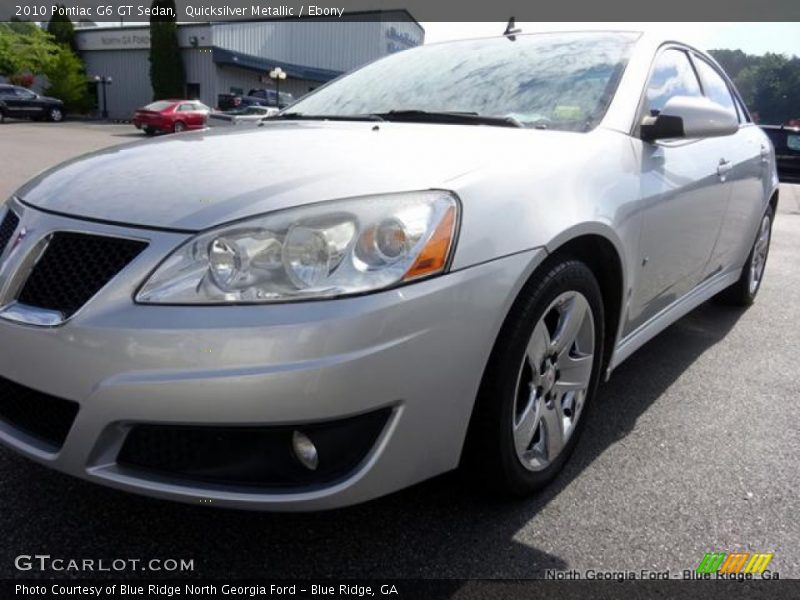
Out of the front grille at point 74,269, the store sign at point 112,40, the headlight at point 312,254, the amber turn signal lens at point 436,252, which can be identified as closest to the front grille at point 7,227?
the front grille at point 74,269

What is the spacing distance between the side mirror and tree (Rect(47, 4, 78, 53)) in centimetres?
4730

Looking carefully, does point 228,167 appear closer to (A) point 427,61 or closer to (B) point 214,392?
(B) point 214,392

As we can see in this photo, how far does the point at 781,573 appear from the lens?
1866mm

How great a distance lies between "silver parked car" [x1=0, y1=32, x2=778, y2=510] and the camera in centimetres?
150

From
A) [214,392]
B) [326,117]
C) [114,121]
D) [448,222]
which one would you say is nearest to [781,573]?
[448,222]

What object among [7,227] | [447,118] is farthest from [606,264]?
[7,227]

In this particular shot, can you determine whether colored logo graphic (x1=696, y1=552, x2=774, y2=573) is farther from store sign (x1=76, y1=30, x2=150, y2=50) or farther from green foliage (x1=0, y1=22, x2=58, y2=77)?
green foliage (x1=0, y1=22, x2=58, y2=77)

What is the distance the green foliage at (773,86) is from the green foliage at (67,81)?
61441 mm

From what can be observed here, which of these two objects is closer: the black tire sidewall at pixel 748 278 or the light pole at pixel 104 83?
the black tire sidewall at pixel 748 278

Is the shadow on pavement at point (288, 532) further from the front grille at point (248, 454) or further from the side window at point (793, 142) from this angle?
the side window at point (793, 142)

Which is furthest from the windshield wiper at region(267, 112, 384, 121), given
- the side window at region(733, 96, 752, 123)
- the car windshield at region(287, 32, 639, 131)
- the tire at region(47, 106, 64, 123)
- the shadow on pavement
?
the tire at region(47, 106, 64, 123)

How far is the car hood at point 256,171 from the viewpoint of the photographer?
1664mm

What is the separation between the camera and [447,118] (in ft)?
8.13

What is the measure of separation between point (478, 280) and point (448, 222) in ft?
0.52
